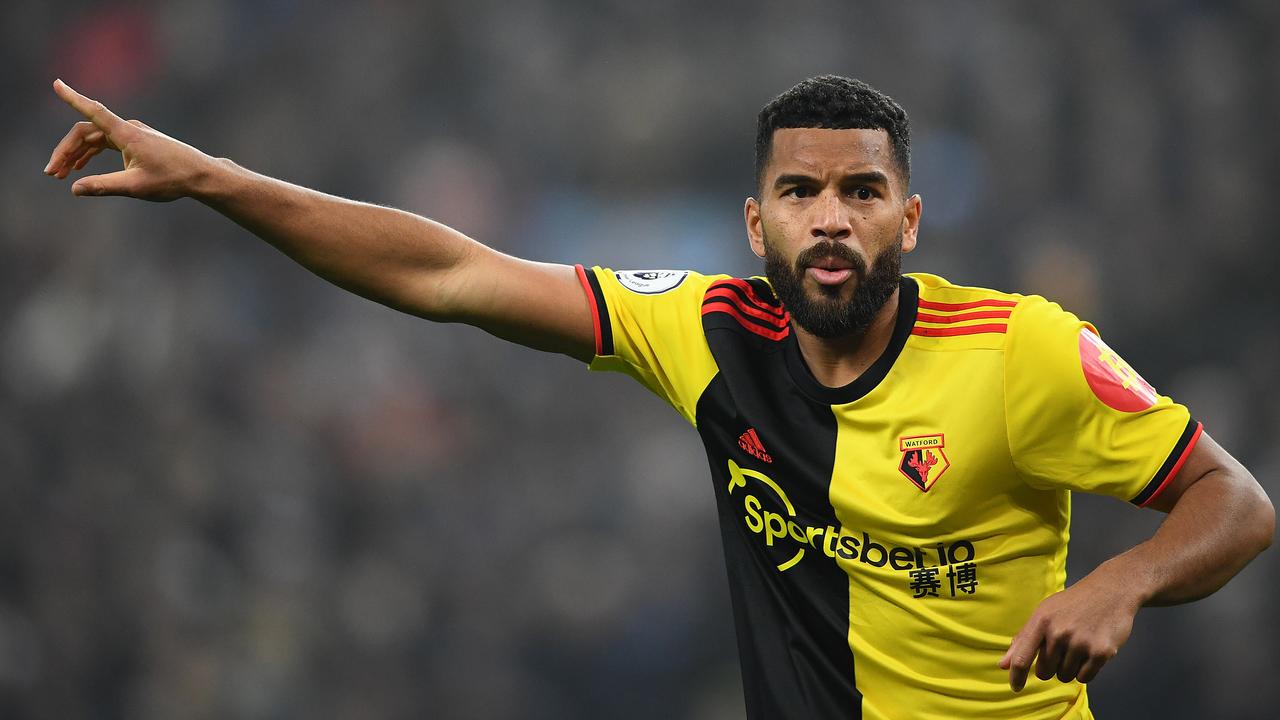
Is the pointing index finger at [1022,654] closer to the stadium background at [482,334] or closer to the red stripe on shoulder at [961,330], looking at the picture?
the red stripe on shoulder at [961,330]

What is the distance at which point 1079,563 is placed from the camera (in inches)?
208

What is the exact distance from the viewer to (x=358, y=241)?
2430 mm

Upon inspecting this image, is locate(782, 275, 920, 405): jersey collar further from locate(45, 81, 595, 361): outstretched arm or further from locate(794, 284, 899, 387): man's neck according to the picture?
locate(45, 81, 595, 361): outstretched arm

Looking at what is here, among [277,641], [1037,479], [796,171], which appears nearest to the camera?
[1037,479]

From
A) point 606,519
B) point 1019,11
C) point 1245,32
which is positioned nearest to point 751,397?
point 606,519

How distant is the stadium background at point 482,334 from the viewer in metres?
5.20

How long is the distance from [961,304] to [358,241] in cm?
122

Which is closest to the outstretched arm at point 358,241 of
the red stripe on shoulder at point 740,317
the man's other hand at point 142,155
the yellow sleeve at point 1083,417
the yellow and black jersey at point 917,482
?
the man's other hand at point 142,155

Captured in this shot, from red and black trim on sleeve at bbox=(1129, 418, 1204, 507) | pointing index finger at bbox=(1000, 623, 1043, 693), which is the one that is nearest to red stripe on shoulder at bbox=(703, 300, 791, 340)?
red and black trim on sleeve at bbox=(1129, 418, 1204, 507)

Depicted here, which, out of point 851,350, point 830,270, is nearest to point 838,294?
point 830,270

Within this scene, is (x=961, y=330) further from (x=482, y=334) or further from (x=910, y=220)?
(x=482, y=334)

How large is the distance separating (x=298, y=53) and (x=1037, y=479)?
14.9ft

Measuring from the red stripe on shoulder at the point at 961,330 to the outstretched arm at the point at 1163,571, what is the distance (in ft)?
1.35

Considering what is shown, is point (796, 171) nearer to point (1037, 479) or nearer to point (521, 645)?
point (1037, 479)
